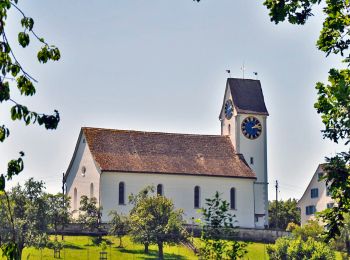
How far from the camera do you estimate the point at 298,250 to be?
93875 mm

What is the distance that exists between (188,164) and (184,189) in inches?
116

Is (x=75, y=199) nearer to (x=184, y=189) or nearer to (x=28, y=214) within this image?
(x=184, y=189)

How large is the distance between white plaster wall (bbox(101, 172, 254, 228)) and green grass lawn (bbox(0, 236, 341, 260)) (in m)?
8.57

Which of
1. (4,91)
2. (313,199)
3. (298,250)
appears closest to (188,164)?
(313,199)

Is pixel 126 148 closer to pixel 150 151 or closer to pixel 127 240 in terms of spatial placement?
pixel 150 151

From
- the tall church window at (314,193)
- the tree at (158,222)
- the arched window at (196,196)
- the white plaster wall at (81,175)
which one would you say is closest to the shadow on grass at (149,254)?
the tree at (158,222)

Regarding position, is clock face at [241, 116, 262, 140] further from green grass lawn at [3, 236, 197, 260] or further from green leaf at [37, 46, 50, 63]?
green leaf at [37, 46, 50, 63]

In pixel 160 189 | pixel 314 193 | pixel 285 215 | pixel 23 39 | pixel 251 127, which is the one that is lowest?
pixel 23 39

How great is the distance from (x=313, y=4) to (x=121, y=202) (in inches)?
3515

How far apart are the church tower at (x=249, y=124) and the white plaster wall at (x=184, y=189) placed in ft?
10.5

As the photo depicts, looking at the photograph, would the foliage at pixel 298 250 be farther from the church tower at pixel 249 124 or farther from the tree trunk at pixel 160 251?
the church tower at pixel 249 124

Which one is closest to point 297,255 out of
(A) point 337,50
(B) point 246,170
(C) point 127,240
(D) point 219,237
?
(C) point 127,240

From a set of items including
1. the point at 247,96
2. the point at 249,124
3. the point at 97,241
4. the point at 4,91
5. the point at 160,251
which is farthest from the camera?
the point at 247,96

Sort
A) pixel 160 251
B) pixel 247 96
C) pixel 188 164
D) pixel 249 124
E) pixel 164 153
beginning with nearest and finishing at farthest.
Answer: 1. pixel 160 251
2. pixel 188 164
3. pixel 164 153
4. pixel 249 124
5. pixel 247 96
